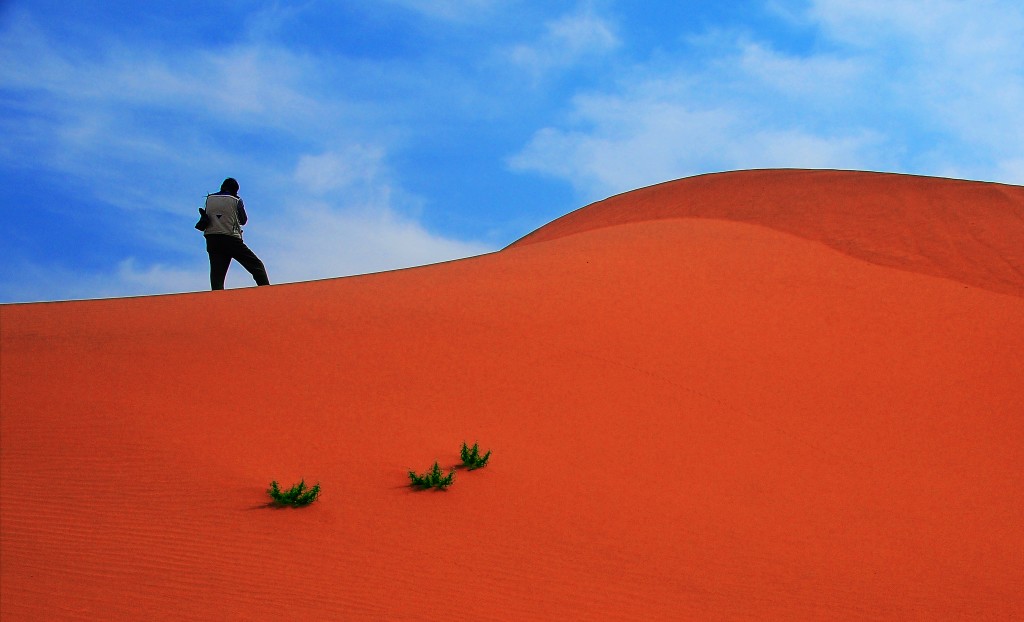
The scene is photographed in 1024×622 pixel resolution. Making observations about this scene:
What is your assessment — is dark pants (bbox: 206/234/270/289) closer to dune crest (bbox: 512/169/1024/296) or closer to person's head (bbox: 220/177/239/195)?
person's head (bbox: 220/177/239/195)

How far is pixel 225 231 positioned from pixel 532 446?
5.20 metres

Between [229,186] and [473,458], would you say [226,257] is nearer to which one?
[229,186]

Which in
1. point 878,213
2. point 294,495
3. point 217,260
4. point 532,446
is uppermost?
point 878,213

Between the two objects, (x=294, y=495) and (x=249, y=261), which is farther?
(x=249, y=261)

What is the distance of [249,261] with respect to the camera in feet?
36.0

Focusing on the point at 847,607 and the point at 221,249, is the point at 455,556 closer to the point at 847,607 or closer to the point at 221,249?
the point at 847,607

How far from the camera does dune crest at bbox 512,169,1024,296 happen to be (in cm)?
1339

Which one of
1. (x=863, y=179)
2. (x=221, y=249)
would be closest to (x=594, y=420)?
(x=221, y=249)

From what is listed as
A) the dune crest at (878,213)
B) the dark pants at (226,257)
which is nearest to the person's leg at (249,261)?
the dark pants at (226,257)

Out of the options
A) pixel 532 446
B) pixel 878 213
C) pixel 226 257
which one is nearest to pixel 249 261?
pixel 226 257

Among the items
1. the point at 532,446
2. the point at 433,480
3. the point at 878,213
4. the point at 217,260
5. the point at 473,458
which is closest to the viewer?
the point at 433,480

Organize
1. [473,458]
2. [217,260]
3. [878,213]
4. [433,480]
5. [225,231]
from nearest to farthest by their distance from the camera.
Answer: [433,480]
[473,458]
[225,231]
[217,260]
[878,213]

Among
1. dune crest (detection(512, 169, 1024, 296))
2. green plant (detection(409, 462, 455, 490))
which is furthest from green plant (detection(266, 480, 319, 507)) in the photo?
dune crest (detection(512, 169, 1024, 296))

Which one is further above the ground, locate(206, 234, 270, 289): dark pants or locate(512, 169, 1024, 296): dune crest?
locate(512, 169, 1024, 296): dune crest
